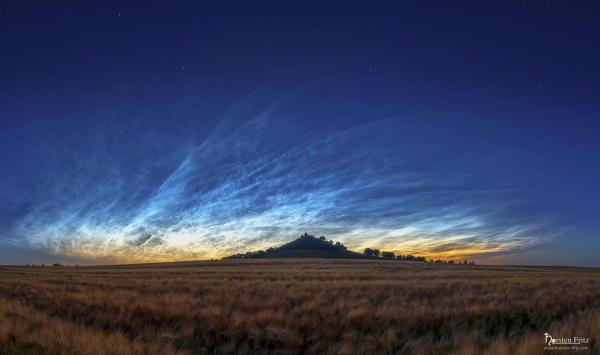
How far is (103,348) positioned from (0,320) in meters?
4.44

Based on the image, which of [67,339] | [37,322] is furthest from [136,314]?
[67,339]

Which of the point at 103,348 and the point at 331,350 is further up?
the point at 103,348

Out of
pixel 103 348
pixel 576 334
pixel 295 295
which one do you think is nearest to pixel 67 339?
pixel 103 348

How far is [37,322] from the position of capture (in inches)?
294

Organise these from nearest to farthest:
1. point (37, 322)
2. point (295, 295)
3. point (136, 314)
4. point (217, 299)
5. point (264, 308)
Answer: point (37, 322), point (136, 314), point (264, 308), point (217, 299), point (295, 295)

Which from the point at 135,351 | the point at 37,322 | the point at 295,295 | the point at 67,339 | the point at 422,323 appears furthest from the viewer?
the point at 295,295

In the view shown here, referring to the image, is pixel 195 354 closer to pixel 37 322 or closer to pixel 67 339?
pixel 67 339

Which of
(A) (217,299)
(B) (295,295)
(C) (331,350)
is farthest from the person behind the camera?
(B) (295,295)

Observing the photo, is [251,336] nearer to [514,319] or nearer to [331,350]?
[331,350]

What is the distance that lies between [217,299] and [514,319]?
28.9 feet

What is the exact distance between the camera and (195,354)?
6062 millimetres

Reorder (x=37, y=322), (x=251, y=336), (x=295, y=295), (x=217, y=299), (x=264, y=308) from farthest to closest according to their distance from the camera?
1. (x=295, y=295)
2. (x=217, y=299)
3. (x=264, y=308)
4. (x=37, y=322)
5. (x=251, y=336)

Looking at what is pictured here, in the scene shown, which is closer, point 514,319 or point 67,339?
point 67,339

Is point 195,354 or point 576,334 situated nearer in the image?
point 195,354
